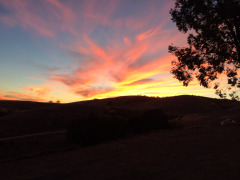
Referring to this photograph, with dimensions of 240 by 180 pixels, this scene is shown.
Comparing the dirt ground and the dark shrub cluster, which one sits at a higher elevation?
the dark shrub cluster

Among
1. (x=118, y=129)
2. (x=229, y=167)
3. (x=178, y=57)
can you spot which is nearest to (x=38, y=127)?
(x=118, y=129)

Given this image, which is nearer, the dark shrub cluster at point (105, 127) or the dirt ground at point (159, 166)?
the dirt ground at point (159, 166)

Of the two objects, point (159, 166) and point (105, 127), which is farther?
point (105, 127)

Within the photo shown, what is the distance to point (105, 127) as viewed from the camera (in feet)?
64.6

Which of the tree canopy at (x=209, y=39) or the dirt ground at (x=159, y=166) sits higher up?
the tree canopy at (x=209, y=39)

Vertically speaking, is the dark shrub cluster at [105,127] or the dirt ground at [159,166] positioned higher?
the dark shrub cluster at [105,127]

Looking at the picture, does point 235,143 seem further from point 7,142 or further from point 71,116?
point 71,116

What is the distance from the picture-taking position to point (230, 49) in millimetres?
18219

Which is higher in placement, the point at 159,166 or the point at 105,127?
the point at 105,127

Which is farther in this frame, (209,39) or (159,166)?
(209,39)

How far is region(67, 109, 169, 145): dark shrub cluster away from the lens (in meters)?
18.1

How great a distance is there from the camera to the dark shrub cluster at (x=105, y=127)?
18.1 m

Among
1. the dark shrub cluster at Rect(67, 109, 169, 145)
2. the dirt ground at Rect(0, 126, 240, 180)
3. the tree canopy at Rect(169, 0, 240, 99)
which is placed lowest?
the dirt ground at Rect(0, 126, 240, 180)

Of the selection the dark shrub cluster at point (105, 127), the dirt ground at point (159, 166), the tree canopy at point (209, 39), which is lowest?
the dirt ground at point (159, 166)
